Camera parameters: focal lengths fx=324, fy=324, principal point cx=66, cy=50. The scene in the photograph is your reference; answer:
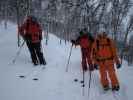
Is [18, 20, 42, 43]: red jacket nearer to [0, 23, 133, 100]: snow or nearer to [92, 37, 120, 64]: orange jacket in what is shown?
[0, 23, 133, 100]: snow

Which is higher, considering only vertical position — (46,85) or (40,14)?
(46,85)

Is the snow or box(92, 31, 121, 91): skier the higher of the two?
box(92, 31, 121, 91): skier

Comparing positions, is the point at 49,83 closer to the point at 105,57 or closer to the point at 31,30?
the point at 105,57

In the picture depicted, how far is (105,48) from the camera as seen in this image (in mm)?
10914

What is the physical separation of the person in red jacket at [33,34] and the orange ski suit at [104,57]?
12.2 ft

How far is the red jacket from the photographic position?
13875mm

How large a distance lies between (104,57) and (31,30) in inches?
168

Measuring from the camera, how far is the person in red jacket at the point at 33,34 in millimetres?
13859

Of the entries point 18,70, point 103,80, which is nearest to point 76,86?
point 103,80

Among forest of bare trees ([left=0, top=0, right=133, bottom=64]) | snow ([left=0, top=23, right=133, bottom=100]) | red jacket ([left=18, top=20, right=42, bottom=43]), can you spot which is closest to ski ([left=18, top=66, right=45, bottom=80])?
snow ([left=0, top=23, right=133, bottom=100])

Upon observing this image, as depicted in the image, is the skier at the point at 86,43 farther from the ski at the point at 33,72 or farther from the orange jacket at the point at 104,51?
the orange jacket at the point at 104,51

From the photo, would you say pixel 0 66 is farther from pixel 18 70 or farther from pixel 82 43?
pixel 82 43

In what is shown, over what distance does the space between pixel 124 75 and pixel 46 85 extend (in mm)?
3960

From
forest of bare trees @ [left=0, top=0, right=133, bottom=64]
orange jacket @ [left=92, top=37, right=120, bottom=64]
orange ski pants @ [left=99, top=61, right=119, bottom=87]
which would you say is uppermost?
orange jacket @ [left=92, top=37, right=120, bottom=64]
